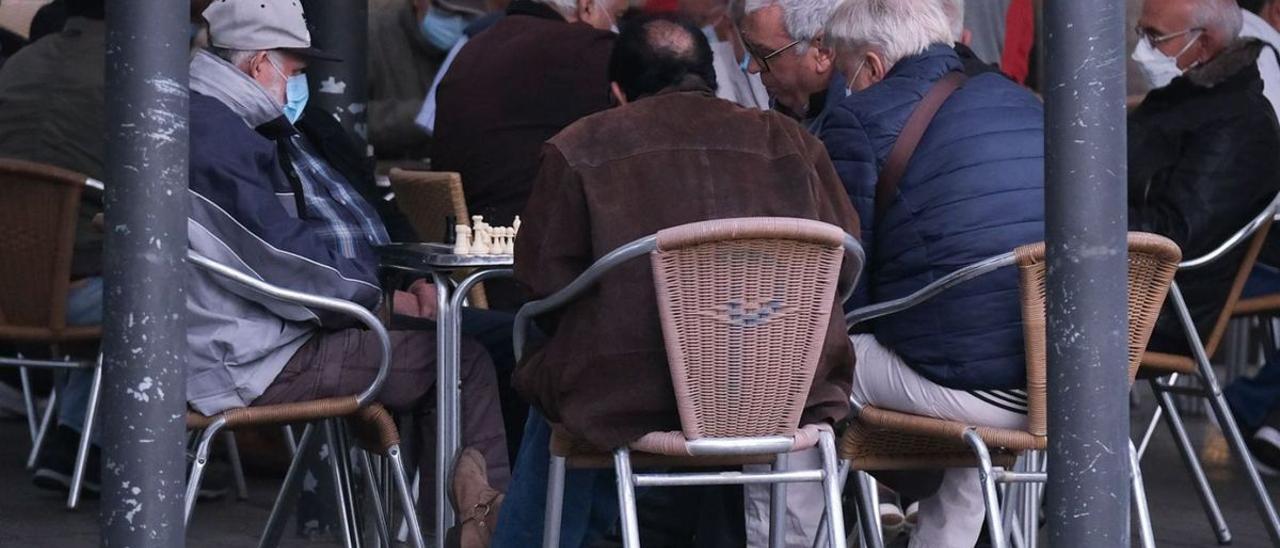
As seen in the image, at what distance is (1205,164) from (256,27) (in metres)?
2.31

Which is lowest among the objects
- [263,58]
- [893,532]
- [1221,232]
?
[893,532]

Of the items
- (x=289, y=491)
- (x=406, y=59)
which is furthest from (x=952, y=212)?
(x=406, y=59)

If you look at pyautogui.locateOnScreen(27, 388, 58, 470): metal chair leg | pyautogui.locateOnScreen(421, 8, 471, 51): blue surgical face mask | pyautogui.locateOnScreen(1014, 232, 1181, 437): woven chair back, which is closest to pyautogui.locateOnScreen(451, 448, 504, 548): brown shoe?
pyautogui.locateOnScreen(1014, 232, 1181, 437): woven chair back

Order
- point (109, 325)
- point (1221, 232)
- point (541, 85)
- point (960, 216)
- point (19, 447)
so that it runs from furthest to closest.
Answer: point (19, 447) → point (541, 85) → point (1221, 232) → point (960, 216) → point (109, 325)

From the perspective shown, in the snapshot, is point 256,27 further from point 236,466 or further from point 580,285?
point 236,466

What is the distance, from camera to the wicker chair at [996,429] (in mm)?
3381

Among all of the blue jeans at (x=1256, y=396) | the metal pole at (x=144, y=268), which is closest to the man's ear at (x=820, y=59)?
the blue jeans at (x=1256, y=396)

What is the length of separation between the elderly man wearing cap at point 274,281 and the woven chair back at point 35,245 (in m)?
0.88

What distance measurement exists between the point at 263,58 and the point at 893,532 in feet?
6.18

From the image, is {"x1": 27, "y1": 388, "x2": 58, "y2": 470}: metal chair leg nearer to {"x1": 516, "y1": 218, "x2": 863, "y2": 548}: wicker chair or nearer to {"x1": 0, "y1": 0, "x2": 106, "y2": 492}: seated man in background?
{"x1": 0, "y1": 0, "x2": 106, "y2": 492}: seated man in background

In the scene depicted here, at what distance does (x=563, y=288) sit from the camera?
338 cm

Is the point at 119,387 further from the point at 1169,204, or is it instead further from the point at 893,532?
the point at 1169,204

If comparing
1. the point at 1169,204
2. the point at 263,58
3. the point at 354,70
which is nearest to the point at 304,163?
the point at 263,58

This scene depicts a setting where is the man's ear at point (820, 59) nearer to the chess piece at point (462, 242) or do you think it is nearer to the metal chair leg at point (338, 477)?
the chess piece at point (462, 242)
